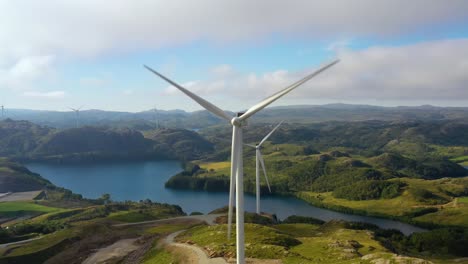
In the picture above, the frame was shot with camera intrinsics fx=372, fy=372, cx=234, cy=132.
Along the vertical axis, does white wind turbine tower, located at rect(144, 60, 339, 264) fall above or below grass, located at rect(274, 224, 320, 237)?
above

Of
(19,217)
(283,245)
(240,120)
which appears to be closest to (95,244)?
(283,245)

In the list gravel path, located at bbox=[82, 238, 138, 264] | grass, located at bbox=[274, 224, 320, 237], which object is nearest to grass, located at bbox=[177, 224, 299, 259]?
gravel path, located at bbox=[82, 238, 138, 264]

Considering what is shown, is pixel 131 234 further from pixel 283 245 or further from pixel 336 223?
pixel 336 223

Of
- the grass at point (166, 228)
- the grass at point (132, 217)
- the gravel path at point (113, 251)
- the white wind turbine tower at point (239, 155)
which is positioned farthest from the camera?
the grass at point (132, 217)

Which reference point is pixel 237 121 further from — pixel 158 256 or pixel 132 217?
pixel 132 217

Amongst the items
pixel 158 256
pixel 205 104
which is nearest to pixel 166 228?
pixel 158 256

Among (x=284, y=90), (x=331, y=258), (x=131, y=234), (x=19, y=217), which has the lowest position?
(x=19, y=217)

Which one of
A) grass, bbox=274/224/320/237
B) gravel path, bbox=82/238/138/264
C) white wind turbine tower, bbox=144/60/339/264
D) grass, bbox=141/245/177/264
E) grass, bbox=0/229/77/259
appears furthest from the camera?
grass, bbox=274/224/320/237

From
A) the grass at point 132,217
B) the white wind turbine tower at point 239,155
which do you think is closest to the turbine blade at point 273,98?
the white wind turbine tower at point 239,155

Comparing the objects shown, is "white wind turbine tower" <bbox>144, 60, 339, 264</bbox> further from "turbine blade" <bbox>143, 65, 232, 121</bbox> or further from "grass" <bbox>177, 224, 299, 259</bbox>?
"grass" <bbox>177, 224, 299, 259</bbox>

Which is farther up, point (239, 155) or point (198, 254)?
point (239, 155)

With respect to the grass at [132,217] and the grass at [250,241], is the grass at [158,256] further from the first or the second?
the grass at [132,217]
